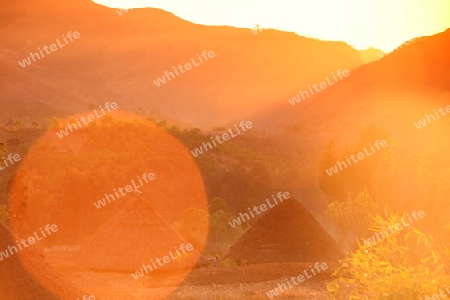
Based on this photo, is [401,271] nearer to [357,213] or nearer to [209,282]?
[209,282]

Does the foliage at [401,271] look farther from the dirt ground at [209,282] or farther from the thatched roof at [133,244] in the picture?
the thatched roof at [133,244]

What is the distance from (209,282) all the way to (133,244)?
196 inches

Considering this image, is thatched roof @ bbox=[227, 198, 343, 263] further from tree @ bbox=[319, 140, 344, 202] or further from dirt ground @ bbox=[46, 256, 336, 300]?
tree @ bbox=[319, 140, 344, 202]

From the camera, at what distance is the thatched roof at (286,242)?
148 ft

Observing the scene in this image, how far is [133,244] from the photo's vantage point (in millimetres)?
41469

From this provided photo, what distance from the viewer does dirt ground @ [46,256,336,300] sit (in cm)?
3625

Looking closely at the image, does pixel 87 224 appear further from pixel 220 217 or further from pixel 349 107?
pixel 349 107

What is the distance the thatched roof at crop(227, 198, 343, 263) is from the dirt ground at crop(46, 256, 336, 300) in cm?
147

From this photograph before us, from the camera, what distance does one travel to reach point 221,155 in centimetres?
10394

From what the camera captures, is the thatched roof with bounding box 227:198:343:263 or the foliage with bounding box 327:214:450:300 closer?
the foliage with bounding box 327:214:450:300

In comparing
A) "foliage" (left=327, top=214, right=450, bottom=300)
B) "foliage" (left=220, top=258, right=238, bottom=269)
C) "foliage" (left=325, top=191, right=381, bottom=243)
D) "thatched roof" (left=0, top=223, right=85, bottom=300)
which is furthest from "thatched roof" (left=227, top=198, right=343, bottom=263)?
"foliage" (left=327, top=214, right=450, bottom=300)

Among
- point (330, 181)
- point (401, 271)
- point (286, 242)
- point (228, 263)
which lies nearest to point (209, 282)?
point (228, 263)

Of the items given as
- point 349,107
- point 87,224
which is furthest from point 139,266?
point 349,107

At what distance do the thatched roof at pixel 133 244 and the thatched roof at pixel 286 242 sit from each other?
15.3 ft
